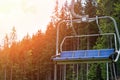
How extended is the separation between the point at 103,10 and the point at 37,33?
586 inches

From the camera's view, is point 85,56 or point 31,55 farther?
point 31,55

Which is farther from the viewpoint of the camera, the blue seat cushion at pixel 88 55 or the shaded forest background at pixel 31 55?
the shaded forest background at pixel 31 55

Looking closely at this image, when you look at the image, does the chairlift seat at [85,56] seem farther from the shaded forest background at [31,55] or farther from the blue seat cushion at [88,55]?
the shaded forest background at [31,55]

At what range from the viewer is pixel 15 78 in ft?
113

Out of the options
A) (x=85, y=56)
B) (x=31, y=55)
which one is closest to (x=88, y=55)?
(x=85, y=56)

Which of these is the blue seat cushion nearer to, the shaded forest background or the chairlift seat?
the chairlift seat

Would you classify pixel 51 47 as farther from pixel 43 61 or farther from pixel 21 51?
pixel 21 51

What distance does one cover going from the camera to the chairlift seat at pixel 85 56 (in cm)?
Answer: 405

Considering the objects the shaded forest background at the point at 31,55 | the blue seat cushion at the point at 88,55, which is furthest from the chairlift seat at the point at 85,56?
the shaded forest background at the point at 31,55

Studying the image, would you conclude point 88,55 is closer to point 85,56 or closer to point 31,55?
point 85,56

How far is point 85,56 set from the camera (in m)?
4.17

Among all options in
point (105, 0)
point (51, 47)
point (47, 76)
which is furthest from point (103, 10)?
point (47, 76)

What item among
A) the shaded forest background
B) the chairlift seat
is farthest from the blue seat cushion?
the shaded forest background

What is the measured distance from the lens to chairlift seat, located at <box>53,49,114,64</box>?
405cm
